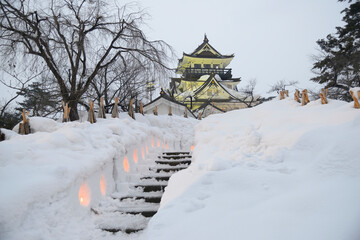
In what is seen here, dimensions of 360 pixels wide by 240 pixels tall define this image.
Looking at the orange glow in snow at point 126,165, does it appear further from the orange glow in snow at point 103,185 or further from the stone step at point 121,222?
the stone step at point 121,222

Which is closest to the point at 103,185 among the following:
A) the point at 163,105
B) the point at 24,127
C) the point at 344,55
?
the point at 24,127

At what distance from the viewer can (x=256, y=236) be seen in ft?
5.58

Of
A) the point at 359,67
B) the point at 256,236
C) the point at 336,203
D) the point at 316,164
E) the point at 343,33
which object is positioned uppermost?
the point at 343,33

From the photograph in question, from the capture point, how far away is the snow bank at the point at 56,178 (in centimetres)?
201

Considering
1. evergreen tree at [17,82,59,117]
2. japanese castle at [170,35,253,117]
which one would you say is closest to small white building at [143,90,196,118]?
japanese castle at [170,35,253,117]

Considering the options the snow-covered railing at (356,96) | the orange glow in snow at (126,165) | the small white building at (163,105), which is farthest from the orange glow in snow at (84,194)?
the small white building at (163,105)

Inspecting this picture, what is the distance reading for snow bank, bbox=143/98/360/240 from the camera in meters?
1.76

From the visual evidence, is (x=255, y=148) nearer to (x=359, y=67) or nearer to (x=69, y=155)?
(x=69, y=155)

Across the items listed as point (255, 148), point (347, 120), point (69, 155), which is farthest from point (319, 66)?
point (69, 155)

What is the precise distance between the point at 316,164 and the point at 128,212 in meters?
2.72

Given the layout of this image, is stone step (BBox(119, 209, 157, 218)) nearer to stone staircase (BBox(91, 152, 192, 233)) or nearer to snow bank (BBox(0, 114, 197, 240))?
stone staircase (BBox(91, 152, 192, 233))

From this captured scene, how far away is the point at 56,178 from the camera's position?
8.15 ft

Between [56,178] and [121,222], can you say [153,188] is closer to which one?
[121,222]

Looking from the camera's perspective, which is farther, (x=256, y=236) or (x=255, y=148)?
(x=255, y=148)
